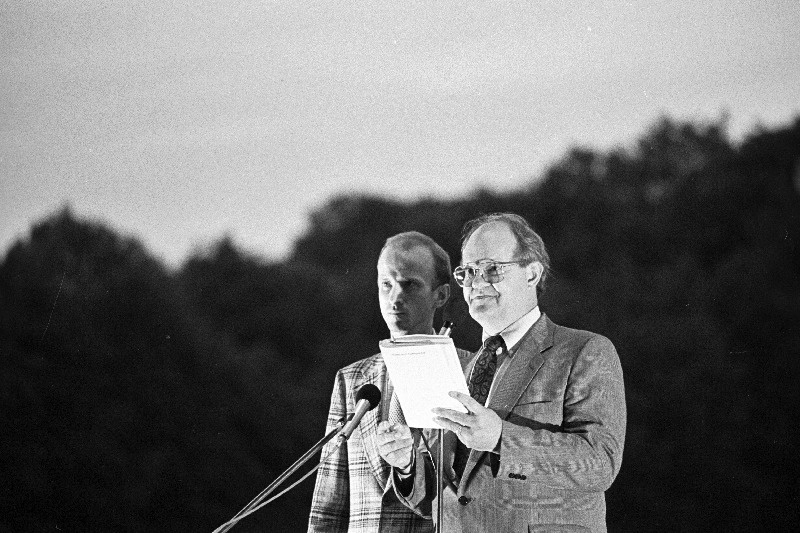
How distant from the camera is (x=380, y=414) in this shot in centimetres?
310

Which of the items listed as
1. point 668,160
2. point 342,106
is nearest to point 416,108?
point 342,106

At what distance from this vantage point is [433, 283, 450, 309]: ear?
3324 mm

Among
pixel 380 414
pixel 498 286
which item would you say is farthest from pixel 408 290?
pixel 498 286

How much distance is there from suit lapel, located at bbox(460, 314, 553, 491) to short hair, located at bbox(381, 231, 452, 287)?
2.83 feet

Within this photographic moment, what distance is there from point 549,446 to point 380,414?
1.00 metres

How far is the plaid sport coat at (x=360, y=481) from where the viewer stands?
2.93 meters

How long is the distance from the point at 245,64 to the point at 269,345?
1.62 metres

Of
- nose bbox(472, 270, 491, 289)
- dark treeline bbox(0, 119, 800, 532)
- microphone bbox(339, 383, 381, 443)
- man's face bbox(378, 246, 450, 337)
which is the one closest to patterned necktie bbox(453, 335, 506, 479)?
nose bbox(472, 270, 491, 289)

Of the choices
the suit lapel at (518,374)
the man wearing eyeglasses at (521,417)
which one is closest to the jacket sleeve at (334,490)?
the man wearing eyeglasses at (521,417)

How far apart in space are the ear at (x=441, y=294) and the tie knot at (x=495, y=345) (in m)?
0.74

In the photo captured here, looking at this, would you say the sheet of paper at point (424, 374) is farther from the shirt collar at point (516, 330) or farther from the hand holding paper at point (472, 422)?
the shirt collar at point (516, 330)

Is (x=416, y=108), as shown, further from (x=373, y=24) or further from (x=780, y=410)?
(x=780, y=410)

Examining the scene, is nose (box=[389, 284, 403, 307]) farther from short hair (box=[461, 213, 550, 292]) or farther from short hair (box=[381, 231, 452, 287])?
short hair (box=[461, 213, 550, 292])

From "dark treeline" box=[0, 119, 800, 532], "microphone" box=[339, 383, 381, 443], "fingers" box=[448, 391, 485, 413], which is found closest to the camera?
"fingers" box=[448, 391, 485, 413]
